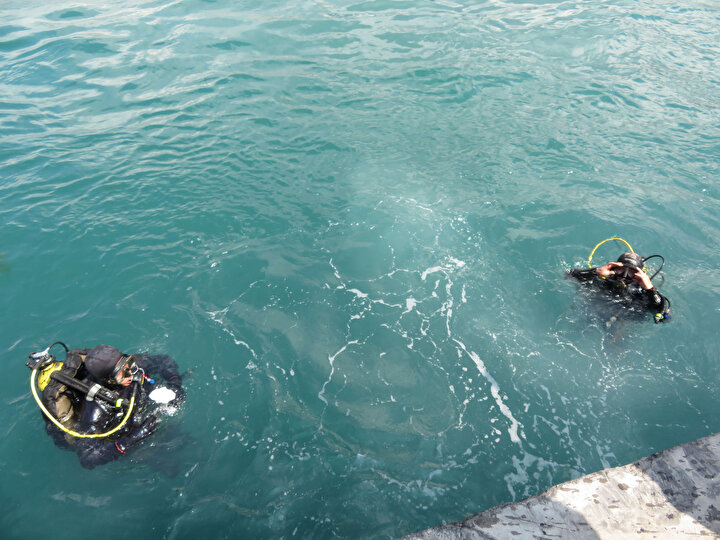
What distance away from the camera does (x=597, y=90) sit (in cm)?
1298

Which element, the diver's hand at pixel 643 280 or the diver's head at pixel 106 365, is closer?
the diver's head at pixel 106 365

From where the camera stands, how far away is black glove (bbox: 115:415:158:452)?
5555mm

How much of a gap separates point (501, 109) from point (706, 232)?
6298mm

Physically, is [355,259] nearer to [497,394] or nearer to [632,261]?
[497,394]

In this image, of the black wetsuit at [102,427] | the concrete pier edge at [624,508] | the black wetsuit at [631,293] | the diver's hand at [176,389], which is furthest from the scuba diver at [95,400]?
the black wetsuit at [631,293]

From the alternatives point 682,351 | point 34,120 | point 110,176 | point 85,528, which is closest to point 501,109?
point 682,351

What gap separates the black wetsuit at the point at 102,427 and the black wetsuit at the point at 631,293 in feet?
26.0

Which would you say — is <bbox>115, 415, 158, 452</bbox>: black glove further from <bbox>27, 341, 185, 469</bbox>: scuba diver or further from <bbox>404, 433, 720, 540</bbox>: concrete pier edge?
<bbox>404, 433, 720, 540</bbox>: concrete pier edge

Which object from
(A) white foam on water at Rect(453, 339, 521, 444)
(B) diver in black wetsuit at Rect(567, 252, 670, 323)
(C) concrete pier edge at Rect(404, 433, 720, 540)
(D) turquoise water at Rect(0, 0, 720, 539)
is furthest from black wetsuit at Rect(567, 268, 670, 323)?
(C) concrete pier edge at Rect(404, 433, 720, 540)

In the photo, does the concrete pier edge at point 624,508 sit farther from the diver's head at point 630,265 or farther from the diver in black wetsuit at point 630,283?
the diver's head at point 630,265

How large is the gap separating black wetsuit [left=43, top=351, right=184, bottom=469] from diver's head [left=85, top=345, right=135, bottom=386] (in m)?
0.26

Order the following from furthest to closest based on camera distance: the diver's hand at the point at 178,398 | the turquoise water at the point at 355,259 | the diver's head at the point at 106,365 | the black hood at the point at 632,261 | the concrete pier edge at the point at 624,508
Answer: the black hood at the point at 632,261 < the diver's hand at the point at 178,398 < the turquoise water at the point at 355,259 < the diver's head at the point at 106,365 < the concrete pier edge at the point at 624,508

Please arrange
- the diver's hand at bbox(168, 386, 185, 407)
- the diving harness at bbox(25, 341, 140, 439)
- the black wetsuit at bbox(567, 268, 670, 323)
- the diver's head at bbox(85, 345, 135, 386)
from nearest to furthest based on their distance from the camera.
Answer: the diving harness at bbox(25, 341, 140, 439) < the diver's head at bbox(85, 345, 135, 386) < the diver's hand at bbox(168, 386, 185, 407) < the black wetsuit at bbox(567, 268, 670, 323)

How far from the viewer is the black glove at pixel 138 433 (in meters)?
5.55
